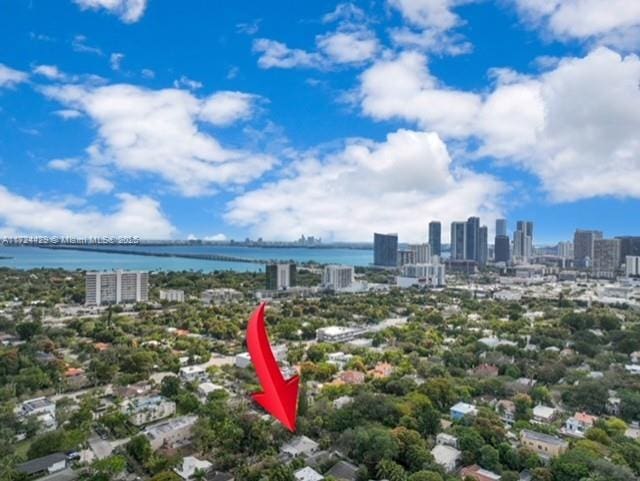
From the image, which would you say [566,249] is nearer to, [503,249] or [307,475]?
[503,249]

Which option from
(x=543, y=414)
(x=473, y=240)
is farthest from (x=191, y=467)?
(x=473, y=240)

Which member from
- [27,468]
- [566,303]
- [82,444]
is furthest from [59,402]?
[566,303]

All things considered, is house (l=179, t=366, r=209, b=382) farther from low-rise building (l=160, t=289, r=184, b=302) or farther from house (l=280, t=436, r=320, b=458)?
low-rise building (l=160, t=289, r=184, b=302)

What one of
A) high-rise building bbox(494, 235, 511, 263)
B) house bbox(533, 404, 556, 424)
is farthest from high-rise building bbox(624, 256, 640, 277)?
house bbox(533, 404, 556, 424)

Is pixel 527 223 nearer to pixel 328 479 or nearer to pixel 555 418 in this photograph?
pixel 555 418

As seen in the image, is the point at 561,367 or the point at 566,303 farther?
the point at 566,303

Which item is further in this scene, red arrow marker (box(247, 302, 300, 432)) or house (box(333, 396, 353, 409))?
house (box(333, 396, 353, 409))
